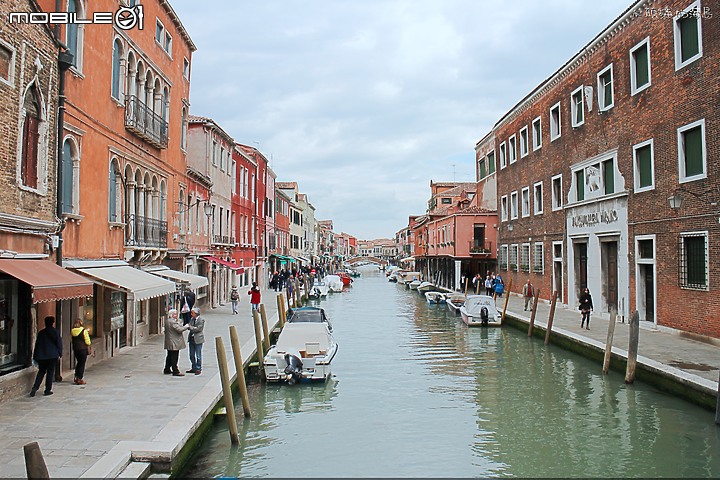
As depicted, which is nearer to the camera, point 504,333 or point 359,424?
point 359,424

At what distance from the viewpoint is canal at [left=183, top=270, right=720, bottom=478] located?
8.66m

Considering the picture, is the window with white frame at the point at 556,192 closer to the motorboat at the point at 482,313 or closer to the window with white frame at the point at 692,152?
the motorboat at the point at 482,313

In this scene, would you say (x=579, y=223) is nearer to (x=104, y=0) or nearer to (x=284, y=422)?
(x=284, y=422)

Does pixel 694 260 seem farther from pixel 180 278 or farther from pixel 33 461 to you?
pixel 33 461

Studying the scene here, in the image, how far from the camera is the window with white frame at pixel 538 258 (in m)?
27.5

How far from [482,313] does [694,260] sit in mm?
9430

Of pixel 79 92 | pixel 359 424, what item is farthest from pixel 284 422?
pixel 79 92

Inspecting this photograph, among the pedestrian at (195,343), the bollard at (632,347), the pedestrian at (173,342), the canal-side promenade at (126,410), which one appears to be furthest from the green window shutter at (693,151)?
the pedestrian at (173,342)

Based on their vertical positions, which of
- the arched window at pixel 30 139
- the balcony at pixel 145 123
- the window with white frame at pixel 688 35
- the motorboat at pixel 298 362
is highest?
the window with white frame at pixel 688 35

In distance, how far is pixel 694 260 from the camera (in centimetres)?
1584

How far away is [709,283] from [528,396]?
585cm

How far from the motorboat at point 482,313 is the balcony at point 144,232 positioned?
12624 mm

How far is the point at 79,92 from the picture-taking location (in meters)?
11.9

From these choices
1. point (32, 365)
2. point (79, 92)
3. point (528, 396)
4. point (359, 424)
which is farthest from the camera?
point (528, 396)
